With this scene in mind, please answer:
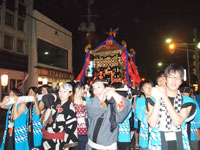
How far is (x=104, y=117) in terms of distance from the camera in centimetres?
264

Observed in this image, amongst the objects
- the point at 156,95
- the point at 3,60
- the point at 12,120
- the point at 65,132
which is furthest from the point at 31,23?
the point at 156,95

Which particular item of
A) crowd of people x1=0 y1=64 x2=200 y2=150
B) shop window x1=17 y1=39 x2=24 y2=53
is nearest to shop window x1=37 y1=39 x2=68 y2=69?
shop window x1=17 y1=39 x2=24 y2=53

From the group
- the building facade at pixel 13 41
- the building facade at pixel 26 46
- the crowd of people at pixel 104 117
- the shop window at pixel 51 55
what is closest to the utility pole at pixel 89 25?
the building facade at pixel 26 46

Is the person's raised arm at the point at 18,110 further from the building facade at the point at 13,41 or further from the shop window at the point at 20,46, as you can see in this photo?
the shop window at the point at 20,46

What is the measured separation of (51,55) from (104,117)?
1776 centimetres

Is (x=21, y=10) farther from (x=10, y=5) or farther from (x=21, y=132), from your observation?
(x=21, y=132)

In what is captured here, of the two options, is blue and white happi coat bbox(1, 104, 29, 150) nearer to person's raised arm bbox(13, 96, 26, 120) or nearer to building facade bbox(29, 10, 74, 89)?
person's raised arm bbox(13, 96, 26, 120)

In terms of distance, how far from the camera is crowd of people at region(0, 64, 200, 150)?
6.82ft

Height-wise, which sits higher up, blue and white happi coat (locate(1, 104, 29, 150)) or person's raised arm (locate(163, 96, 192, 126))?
person's raised arm (locate(163, 96, 192, 126))

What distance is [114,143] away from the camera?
2.65 meters

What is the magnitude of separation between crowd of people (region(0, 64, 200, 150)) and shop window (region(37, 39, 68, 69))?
13723 millimetres

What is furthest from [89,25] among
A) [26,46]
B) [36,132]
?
[36,132]

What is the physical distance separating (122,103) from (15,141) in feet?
9.60

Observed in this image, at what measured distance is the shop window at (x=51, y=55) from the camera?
17.9m
